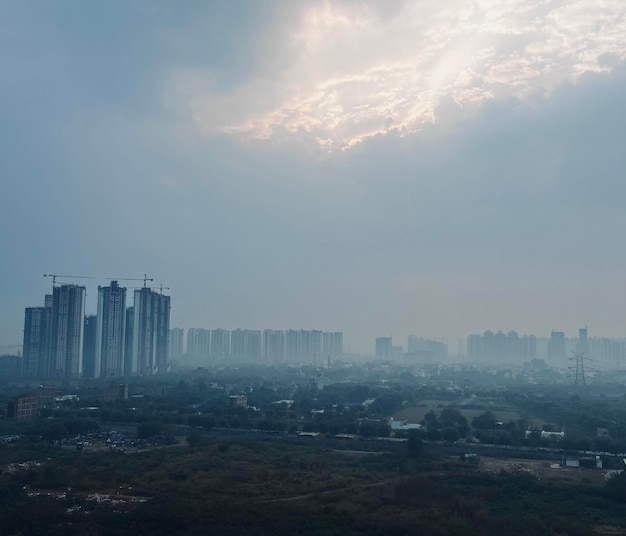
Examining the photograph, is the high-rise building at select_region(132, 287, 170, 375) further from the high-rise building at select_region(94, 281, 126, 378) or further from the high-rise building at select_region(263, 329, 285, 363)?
the high-rise building at select_region(263, 329, 285, 363)

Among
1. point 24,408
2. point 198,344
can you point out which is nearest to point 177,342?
point 198,344

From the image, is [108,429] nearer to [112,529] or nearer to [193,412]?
[193,412]

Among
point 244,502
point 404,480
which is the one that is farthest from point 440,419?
point 244,502

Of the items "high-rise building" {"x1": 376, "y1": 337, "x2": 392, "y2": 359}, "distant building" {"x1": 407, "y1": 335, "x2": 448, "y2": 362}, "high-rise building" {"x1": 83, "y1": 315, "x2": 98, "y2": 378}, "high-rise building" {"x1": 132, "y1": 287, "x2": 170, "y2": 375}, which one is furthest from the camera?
"high-rise building" {"x1": 376, "y1": 337, "x2": 392, "y2": 359}

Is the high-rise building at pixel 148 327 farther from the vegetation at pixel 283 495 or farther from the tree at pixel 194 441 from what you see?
the vegetation at pixel 283 495

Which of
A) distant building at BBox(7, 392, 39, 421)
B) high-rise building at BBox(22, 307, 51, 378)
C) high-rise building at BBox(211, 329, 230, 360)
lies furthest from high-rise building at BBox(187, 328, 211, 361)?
distant building at BBox(7, 392, 39, 421)

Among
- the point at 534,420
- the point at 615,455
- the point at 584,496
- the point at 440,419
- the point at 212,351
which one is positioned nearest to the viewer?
the point at 584,496

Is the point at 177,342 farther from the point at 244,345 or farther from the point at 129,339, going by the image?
the point at 129,339

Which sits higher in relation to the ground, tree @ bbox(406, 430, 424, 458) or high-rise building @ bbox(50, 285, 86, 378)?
high-rise building @ bbox(50, 285, 86, 378)
